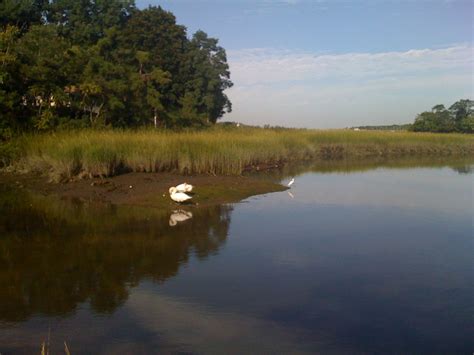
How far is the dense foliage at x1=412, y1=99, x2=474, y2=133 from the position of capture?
48438mm

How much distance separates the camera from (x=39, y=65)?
55.3 ft

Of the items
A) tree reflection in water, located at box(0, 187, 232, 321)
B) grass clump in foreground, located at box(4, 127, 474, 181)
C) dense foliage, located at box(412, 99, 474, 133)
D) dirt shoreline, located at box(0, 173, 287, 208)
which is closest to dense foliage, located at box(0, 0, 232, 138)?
grass clump in foreground, located at box(4, 127, 474, 181)

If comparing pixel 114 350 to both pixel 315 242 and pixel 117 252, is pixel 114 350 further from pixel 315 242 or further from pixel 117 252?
pixel 315 242

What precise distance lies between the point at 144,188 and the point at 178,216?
2.77 metres

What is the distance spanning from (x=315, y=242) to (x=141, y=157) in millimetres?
6963

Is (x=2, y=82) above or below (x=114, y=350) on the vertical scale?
→ above

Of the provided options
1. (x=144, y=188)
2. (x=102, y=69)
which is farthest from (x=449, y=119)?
(x=144, y=188)

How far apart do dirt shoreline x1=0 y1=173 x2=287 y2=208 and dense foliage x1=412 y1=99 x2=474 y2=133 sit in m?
39.4

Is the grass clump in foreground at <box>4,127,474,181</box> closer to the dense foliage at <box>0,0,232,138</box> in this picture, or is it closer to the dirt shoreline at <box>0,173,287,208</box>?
the dirt shoreline at <box>0,173,287,208</box>

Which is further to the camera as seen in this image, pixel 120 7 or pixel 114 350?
pixel 120 7

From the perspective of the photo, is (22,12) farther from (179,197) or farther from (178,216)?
(178,216)

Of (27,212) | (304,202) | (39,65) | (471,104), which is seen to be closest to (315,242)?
(304,202)

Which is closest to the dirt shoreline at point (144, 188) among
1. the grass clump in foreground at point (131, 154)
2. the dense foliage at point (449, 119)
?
the grass clump in foreground at point (131, 154)

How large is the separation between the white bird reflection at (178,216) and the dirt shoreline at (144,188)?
1.73ft
